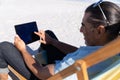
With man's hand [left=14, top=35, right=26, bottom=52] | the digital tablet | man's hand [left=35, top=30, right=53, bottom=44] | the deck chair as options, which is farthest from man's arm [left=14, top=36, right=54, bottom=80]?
the deck chair

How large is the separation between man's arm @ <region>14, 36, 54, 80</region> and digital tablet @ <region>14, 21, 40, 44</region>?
0.53ft

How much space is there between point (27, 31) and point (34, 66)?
18.2 inches

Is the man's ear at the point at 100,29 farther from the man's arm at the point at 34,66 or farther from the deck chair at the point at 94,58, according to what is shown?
the deck chair at the point at 94,58

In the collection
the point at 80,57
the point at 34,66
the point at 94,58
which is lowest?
the point at 34,66

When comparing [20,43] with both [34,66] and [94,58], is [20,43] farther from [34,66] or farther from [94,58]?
[94,58]

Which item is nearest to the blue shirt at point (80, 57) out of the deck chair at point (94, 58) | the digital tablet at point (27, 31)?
the deck chair at point (94, 58)

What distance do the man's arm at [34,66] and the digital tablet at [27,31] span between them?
0.16 metres

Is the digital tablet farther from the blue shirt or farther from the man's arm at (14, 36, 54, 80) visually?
the blue shirt

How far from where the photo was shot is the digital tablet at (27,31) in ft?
11.0

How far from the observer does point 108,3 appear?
2777 mm

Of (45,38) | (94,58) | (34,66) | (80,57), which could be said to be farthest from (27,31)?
(94,58)

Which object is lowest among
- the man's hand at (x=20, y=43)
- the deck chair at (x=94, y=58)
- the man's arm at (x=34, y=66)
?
the man's arm at (x=34, y=66)

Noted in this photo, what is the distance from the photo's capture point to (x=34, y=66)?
3.04m

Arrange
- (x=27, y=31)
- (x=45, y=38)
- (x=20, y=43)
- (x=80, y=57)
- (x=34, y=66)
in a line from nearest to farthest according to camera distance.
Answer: (x=80, y=57) → (x=34, y=66) → (x=20, y=43) → (x=27, y=31) → (x=45, y=38)
